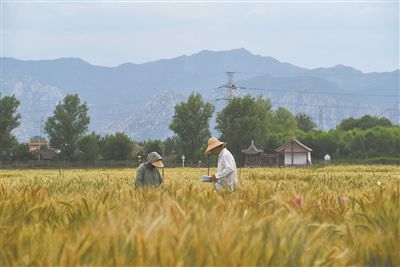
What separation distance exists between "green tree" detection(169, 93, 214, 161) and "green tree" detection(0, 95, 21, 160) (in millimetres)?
23948

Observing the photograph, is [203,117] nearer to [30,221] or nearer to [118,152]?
[118,152]

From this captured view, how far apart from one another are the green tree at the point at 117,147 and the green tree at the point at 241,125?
15.1m

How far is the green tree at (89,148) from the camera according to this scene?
94938mm

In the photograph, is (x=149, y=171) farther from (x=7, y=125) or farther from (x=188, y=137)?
(x=7, y=125)

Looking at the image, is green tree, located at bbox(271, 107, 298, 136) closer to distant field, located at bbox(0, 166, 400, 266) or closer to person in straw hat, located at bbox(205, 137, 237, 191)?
person in straw hat, located at bbox(205, 137, 237, 191)

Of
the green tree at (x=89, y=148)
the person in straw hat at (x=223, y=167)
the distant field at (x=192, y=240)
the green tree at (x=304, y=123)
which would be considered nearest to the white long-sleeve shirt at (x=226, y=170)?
the person in straw hat at (x=223, y=167)

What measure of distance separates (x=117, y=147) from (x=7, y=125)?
18561mm

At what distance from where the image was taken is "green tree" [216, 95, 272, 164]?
10006cm

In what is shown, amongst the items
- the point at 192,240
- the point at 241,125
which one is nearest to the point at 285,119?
the point at 241,125

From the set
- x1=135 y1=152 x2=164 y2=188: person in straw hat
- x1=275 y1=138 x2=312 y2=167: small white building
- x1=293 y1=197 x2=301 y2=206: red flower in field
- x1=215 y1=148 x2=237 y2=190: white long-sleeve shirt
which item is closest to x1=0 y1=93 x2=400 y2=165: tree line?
x1=275 y1=138 x2=312 y2=167: small white building

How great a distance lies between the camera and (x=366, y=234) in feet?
14.7

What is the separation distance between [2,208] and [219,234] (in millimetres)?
2616

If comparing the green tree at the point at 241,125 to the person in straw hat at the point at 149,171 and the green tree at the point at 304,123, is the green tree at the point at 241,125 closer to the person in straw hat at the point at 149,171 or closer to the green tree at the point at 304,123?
the green tree at the point at 304,123

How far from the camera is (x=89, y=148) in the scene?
311 ft
